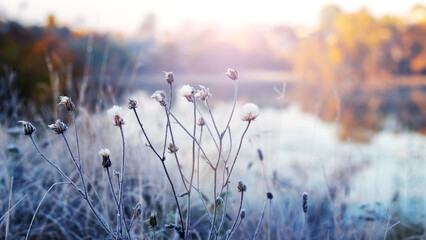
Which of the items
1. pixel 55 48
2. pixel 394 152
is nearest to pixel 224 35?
pixel 55 48

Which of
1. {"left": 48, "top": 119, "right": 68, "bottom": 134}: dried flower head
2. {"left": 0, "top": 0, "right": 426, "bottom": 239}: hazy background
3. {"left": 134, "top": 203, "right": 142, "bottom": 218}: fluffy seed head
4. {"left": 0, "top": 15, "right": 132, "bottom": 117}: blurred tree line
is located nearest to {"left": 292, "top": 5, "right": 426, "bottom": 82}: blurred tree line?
{"left": 0, "top": 0, "right": 426, "bottom": 239}: hazy background

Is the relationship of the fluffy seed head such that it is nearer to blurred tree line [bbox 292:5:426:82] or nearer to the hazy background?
the hazy background

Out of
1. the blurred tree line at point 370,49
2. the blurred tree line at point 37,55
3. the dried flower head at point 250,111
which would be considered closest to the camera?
the dried flower head at point 250,111

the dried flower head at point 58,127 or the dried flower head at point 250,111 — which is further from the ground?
the dried flower head at point 250,111

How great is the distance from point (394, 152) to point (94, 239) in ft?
16.6

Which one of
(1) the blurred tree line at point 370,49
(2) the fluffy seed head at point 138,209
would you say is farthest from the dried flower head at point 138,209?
(1) the blurred tree line at point 370,49

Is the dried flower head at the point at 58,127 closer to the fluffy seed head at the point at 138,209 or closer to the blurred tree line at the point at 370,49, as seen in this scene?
the fluffy seed head at the point at 138,209

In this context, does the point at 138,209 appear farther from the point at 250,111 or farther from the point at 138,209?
the point at 250,111

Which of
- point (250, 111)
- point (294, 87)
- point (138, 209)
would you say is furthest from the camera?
point (294, 87)

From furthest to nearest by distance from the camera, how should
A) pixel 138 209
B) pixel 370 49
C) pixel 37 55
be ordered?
pixel 370 49 → pixel 37 55 → pixel 138 209

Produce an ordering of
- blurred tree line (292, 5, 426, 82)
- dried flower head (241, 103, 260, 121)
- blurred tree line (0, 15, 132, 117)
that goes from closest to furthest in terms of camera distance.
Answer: dried flower head (241, 103, 260, 121) < blurred tree line (0, 15, 132, 117) < blurred tree line (292, 5, 426, 82)

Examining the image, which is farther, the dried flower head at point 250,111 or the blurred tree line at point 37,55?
the blurred tree line at point 37,55

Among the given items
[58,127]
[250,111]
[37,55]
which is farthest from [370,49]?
[58,127]

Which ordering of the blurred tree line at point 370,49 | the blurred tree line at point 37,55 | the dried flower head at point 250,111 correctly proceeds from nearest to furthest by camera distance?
the dried flower head at point 250,111 → the blurred tree line at point 37,55 → the blurred tree line at point 370,49
